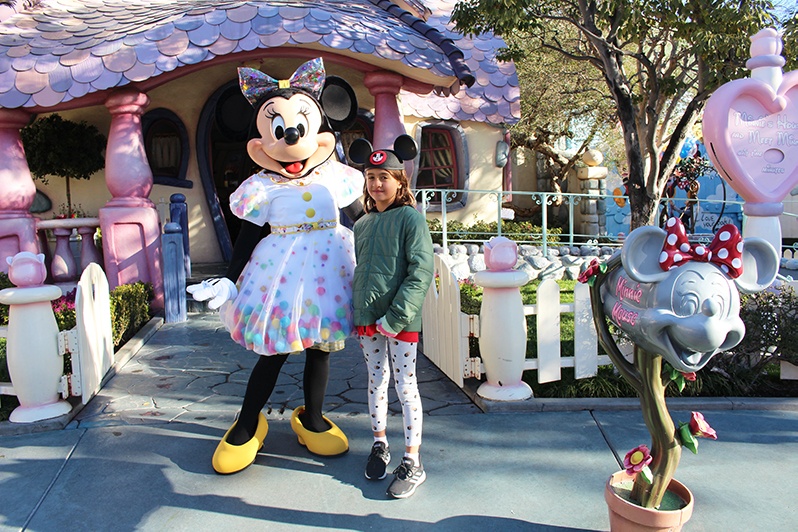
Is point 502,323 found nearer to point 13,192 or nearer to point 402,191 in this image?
point 402,191

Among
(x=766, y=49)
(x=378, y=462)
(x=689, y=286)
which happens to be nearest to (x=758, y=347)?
(x=766, y=49)

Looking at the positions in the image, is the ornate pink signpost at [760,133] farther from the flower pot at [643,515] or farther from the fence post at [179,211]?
the fence post at [179,211]

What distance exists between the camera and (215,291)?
279 cm

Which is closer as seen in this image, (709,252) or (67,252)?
(709,252)

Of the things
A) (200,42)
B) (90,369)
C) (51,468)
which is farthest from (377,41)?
(51,468)

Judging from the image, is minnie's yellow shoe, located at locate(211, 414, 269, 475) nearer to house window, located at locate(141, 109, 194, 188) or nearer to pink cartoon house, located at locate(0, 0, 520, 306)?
pink cartoon house, located at locate(0, 0, 520, 306)

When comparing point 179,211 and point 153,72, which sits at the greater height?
point 153,72

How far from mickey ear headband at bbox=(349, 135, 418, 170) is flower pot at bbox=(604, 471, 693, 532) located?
1.56m

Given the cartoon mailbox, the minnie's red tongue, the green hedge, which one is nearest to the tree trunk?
the cartoon mailbox

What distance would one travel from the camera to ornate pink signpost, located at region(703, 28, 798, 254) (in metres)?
4.29

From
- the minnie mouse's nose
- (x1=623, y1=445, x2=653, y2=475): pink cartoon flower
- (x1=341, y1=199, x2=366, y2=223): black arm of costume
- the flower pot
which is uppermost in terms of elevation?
the minnie mouse's nose

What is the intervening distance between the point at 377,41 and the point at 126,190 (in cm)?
315

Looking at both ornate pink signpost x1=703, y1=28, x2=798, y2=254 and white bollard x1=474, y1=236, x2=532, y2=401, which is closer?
white bollard x1=474, y1=236, x2=532, y2=401

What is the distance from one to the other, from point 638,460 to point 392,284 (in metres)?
1.17
